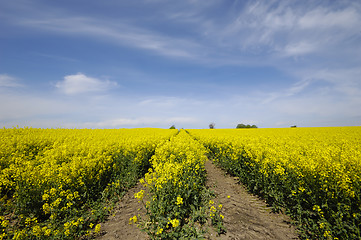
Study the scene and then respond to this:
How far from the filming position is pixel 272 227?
4.61 meters

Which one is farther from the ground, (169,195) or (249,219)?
(169,195)

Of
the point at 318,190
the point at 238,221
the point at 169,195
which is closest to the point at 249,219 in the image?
the point at 238,221

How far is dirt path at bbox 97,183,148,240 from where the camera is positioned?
4219mm

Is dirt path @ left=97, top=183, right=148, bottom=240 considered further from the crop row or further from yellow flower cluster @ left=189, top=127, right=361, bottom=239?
yellow flower cluster @ left=189, top=127, right=361, bottom=239

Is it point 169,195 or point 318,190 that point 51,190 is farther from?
point 318,190

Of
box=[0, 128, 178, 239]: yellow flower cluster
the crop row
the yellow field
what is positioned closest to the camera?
the crop row

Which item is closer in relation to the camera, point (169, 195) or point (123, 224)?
point (169, 195)

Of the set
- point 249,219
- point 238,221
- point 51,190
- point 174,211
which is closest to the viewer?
point 174,211

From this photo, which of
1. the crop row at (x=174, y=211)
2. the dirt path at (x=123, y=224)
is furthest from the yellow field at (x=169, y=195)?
the dirt path at (x=123, y=224)

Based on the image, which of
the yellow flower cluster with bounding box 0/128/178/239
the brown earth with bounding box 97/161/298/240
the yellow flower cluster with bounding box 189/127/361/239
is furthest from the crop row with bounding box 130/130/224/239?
the yellow flower cluster with bounding box 189/127/361/239

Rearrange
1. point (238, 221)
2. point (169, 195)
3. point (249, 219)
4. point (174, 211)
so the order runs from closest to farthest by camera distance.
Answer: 1. point (174, 211)
2. point (169, 195)
3. point (238, 221)
4. point (249, 219)

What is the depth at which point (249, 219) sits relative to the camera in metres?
4.94

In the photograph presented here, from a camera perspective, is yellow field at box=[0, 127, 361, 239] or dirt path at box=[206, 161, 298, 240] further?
dirt path at box=[206, 161, 298, 240]

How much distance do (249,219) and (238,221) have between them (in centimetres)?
43
